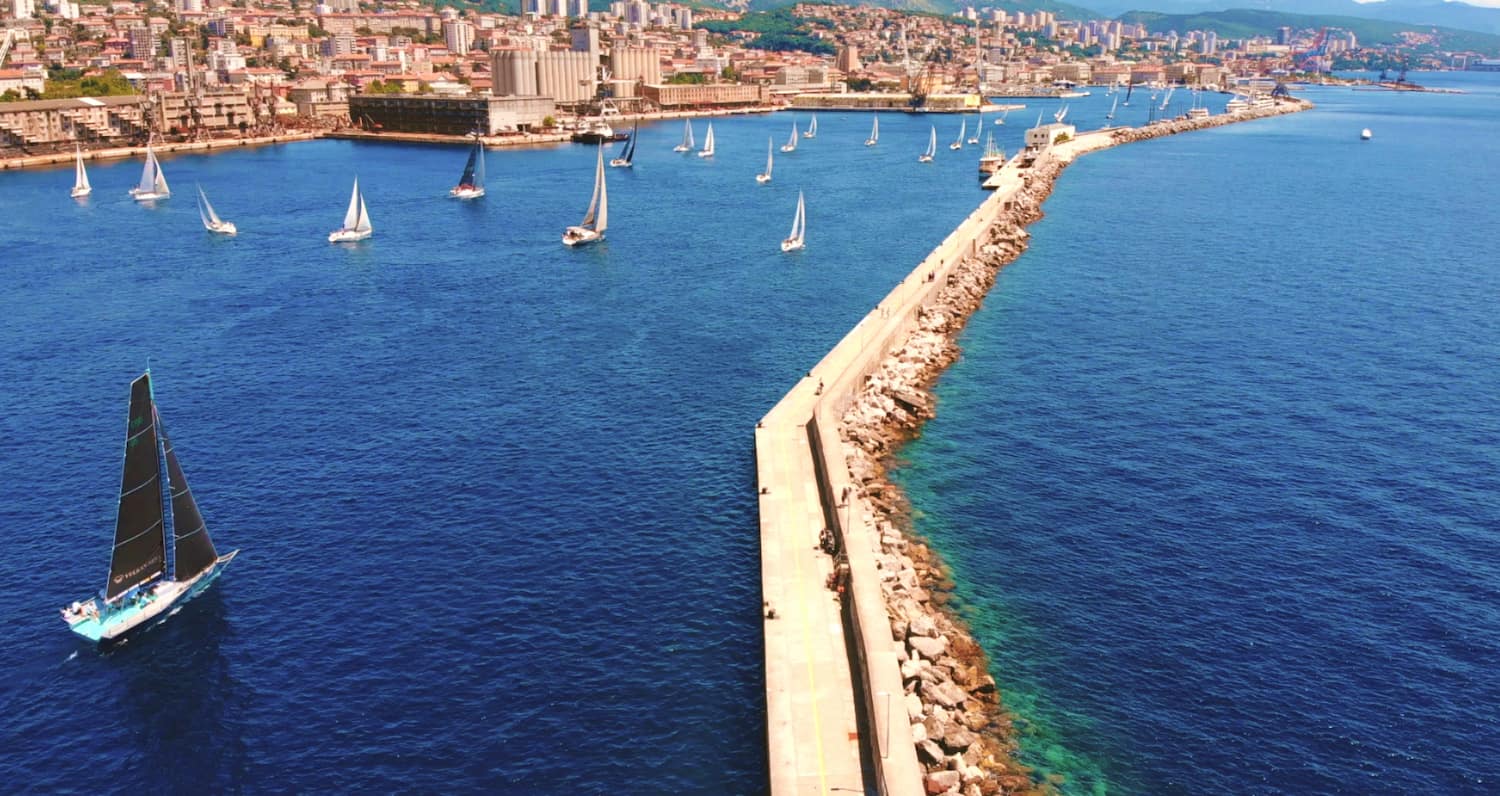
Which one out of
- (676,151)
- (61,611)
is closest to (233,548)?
(61,611)

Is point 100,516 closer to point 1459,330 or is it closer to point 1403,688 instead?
point 1403,688

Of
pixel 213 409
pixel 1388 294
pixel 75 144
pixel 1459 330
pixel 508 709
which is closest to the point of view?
pixel 508 709

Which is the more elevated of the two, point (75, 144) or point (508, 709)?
point (75, 144)

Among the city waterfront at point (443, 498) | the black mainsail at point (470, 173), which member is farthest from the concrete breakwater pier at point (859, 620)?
the black mainsail at point (470, 173)

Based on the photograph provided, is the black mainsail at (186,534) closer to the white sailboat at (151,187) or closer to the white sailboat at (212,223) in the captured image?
the white sailboat at (212,223)

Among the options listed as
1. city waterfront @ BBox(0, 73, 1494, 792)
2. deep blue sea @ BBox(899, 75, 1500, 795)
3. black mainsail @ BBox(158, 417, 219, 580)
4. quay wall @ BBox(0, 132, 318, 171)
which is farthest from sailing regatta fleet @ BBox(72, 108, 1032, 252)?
black mainsail @ BBox(158, 417, 219, 580)

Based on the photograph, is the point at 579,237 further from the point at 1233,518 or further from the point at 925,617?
the point at 925,617
